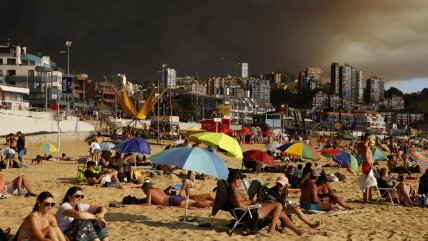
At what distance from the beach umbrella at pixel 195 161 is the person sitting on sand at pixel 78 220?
5.98 ft

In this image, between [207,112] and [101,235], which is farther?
[207,112]

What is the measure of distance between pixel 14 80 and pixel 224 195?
255 feet

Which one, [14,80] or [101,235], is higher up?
[14,80]

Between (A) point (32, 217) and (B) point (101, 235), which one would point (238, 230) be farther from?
(A) point (32, 217)

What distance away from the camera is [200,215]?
8938mm

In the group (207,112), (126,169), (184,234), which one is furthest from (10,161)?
(207,112)

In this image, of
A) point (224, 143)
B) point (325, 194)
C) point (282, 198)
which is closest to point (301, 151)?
point (325, 194)

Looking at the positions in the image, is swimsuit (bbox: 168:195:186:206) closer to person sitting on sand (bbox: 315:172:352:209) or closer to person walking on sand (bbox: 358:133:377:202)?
person sitting on sand (bbox: 315:172:352:209)

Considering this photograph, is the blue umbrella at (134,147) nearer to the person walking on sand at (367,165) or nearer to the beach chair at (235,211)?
the person walking on sand at (367,165)

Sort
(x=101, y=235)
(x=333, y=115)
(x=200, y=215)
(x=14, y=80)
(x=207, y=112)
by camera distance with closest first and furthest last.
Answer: (x=101, y=235)
(x=200, y=215)
(x=14, y=80)
(x=207, y=112)
(x=333, y=115)

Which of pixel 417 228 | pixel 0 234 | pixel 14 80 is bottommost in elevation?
pixel 417 228

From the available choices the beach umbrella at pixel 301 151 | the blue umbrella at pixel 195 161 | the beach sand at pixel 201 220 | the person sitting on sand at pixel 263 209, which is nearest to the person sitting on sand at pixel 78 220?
the beach sand at pixel 201 220

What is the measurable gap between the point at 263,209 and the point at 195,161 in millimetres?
1403

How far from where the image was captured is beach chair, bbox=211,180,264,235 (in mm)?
7188
